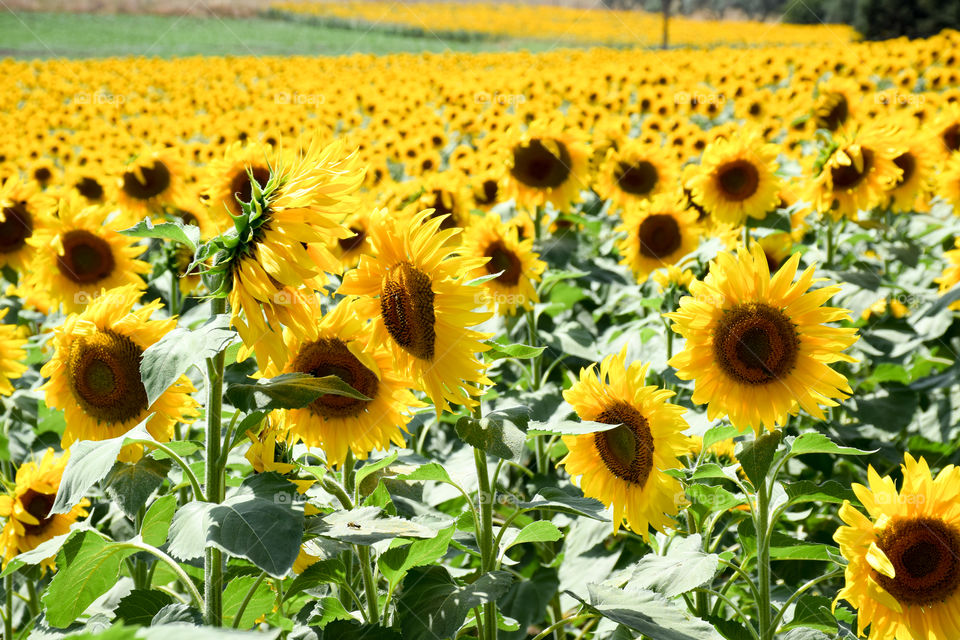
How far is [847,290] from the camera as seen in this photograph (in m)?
3.80

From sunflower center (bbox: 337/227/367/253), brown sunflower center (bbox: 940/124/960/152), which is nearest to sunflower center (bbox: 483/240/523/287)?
sunflower center (bbox: 337/227/367/253)

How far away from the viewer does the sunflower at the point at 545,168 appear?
183 inches

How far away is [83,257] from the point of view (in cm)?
357

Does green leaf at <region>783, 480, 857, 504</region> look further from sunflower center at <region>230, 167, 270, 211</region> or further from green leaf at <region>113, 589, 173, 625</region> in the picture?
sunflower center at <region>230, 167, 270, 211</region>

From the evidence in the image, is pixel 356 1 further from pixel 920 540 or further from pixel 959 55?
pixel 920 540

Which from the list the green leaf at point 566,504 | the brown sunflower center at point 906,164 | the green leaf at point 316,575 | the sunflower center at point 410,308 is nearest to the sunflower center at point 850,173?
the brown sunflower center at point 906,164

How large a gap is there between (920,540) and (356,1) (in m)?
37.8

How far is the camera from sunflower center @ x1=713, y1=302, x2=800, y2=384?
2.01 m

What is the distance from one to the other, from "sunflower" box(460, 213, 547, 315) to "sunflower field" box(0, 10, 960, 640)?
2cm

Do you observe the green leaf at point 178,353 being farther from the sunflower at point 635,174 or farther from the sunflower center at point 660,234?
the sunflower at point 635,174

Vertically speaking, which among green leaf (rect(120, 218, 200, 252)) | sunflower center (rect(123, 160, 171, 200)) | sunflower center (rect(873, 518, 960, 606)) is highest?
green leaf (rect(120, 218, 200, 252))

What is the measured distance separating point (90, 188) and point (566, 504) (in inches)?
197

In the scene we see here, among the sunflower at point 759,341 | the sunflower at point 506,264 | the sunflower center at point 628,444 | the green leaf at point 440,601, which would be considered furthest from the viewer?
the sunflower at point 506,264

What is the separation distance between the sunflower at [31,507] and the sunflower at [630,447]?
1489 millimetres
